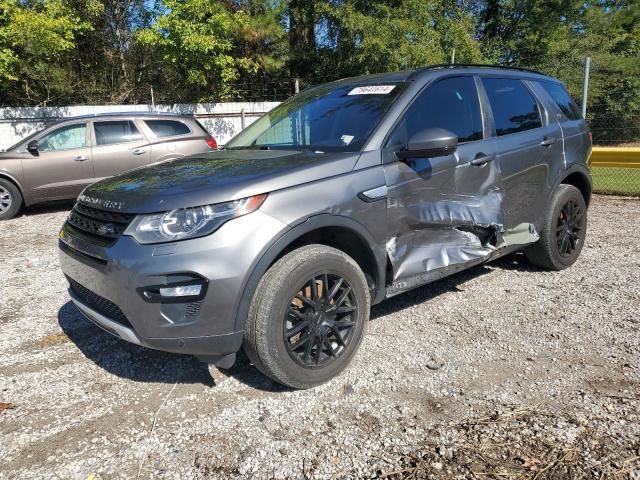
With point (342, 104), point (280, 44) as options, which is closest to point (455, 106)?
point (342, 104)

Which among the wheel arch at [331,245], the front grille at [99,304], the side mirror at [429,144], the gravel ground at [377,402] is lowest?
the gravel ground at [377,402]

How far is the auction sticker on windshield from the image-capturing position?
11.1 feet

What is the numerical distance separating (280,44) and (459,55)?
620 cm

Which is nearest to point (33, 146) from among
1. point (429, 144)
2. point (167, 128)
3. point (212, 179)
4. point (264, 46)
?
point (167, 128)

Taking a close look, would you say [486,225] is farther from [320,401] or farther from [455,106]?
[320,401]

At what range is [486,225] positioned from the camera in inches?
145

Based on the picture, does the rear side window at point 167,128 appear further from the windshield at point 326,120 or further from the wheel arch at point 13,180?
the windshield at point 326,120

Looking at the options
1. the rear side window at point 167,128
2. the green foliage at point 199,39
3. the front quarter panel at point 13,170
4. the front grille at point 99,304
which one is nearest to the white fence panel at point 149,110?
the green foliage at point 199,39

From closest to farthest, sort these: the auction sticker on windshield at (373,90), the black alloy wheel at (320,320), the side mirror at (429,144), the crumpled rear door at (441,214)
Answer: the black alloy wheel at (320,320) → the side mirror at (429,144) → the crumpled rear door at (441,214) → the auction sticker on windshield at (373,90)

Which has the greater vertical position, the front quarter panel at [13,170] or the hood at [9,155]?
the hood at [9,155]

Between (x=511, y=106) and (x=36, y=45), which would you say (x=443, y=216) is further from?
(x=36, y=45)

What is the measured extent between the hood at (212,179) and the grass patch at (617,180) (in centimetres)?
758

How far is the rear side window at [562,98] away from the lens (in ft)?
15.3

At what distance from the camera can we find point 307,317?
274 cm
